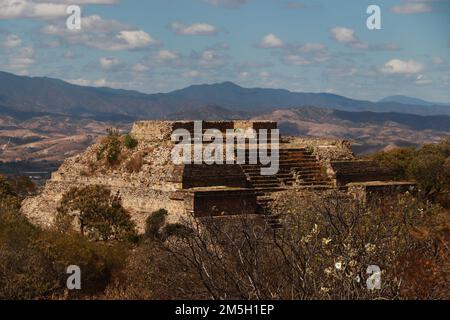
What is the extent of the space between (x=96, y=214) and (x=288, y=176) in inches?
262

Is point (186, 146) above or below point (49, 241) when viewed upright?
above

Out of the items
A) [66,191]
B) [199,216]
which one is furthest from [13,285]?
[66,191]

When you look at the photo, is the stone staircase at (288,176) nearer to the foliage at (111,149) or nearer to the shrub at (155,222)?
the shrub at (155,222)

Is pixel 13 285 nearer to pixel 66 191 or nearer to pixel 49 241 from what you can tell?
pixel 49 241

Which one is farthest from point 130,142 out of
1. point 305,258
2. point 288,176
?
point 305,258

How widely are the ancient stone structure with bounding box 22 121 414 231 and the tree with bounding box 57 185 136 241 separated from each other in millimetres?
471

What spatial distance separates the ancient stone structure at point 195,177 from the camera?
29484 millimetres

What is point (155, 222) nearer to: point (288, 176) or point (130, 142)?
point (130, 142)

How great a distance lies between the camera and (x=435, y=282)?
20.5 meters

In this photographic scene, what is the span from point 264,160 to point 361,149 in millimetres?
158961

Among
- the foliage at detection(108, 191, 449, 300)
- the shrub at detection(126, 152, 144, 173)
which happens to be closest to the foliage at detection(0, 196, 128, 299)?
the foliage at detection(108, 191, 449, 300)

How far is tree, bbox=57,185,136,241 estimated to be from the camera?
30438 millimetres

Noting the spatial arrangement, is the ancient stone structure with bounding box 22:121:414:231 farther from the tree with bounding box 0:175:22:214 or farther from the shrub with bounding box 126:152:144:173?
the tree with bounding box 0:175:22:214
